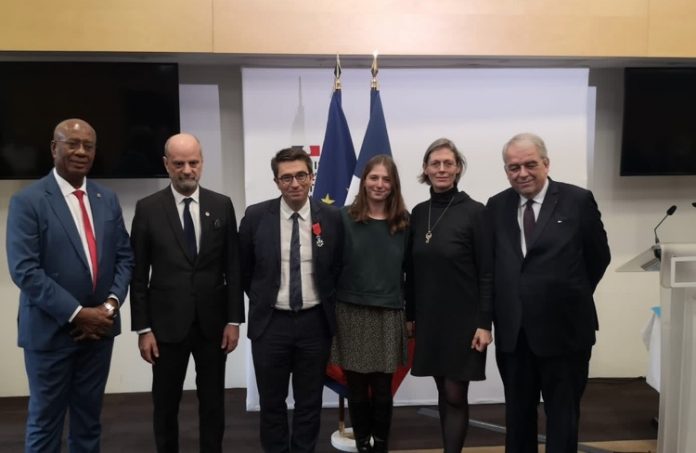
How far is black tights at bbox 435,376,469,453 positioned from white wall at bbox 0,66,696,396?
72.6 inches

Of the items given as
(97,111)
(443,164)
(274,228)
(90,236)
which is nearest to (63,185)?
(90,236)

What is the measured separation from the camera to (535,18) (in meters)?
3.89

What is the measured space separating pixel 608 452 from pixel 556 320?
1.29 meters

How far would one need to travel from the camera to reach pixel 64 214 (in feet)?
8.21

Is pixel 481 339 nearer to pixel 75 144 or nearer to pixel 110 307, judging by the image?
pixel 110 307

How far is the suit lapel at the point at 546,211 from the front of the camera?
98.5 inches

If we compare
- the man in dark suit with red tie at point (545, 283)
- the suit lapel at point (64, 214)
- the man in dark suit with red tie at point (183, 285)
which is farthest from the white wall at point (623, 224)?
the suit lapel at point (64, 214)

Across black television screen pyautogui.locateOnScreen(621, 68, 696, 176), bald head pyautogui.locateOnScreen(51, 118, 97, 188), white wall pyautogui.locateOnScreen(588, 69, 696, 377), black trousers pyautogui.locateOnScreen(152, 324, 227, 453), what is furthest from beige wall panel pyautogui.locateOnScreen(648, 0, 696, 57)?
bald head pyautogui.locateOnScreen(51, 118, 97, 188)

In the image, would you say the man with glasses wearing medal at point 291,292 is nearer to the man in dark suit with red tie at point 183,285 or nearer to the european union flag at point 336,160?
the man in dark suit with red tie at point 183,285

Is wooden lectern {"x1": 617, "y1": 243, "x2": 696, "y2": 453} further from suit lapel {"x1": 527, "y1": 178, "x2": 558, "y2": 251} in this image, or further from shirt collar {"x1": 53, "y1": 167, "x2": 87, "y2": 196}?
shirt collar {"x1": 53, "y1": 167, "x2": 87, "y2": 196}

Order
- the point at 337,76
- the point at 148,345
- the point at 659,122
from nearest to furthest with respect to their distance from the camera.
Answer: the point at 148,345 → the point at 337,76 → the point at 659,122

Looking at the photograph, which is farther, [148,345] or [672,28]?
[672,28]

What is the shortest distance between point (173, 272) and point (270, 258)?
1.40 feet

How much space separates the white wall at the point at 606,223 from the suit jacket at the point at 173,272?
170 centimetres
